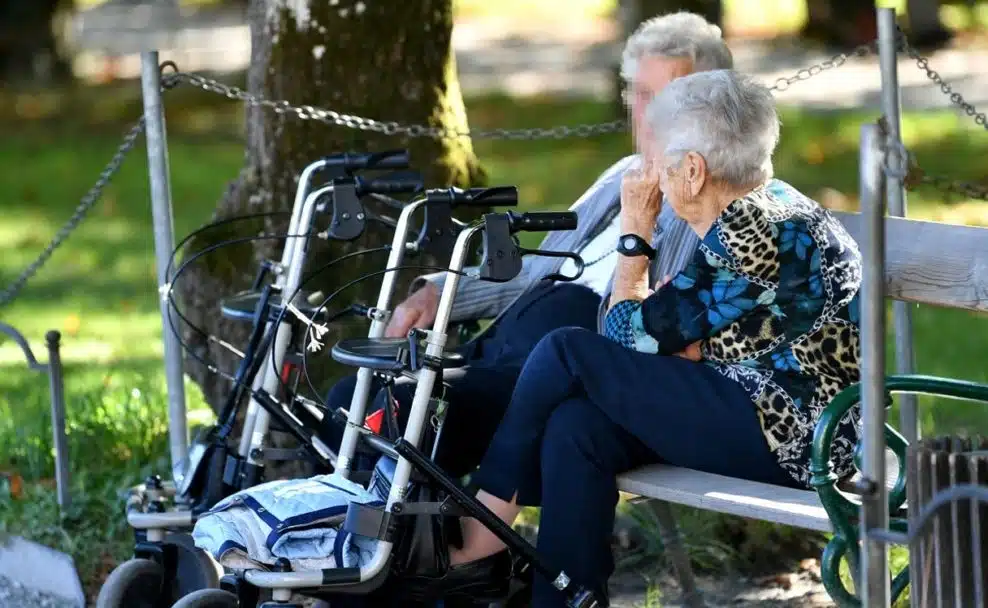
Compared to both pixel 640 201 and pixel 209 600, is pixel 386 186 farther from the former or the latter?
pixel 209 600

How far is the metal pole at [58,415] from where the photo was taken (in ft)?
15.8

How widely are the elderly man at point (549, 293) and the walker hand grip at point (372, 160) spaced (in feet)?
1.13

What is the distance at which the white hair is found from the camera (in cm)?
355

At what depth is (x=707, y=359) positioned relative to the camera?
140 inches

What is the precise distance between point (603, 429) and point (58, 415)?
6.66 ft

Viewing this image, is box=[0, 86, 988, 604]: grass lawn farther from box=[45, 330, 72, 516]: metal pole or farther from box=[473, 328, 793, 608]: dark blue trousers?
box=[473, 328, 793, 608]: dark blue trousers

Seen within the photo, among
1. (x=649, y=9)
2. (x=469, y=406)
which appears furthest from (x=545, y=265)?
(x=649, y=9)

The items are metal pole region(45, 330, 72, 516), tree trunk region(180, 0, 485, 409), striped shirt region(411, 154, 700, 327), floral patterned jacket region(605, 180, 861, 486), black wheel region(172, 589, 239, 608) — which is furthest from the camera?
tree trunk region(180, 0, 485, 409)

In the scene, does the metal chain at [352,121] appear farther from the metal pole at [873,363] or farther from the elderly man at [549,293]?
the metal pole at [873,363]

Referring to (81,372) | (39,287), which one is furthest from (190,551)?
(39,287)

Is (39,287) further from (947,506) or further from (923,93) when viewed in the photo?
(923,93)

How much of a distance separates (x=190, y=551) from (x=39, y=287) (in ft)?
16.0

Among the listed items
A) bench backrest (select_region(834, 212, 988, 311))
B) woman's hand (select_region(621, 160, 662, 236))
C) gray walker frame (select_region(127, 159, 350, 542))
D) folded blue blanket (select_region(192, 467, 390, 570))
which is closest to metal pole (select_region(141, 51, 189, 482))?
gray walker frame (select_region(127, 159, 350, 542))

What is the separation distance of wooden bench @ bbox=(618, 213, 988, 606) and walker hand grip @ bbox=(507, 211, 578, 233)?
58 centimetres
